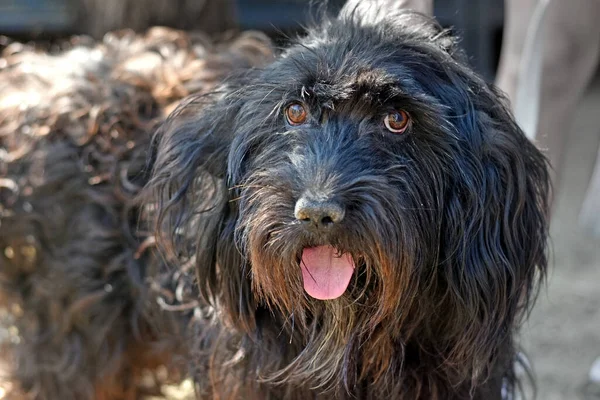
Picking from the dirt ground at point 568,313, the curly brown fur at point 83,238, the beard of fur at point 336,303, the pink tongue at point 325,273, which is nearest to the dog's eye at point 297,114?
the beard of fur at point 336,303

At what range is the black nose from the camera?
6.68ft

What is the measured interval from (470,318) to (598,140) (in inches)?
200

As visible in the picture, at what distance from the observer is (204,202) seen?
8.46ft

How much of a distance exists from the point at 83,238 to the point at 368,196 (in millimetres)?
1306

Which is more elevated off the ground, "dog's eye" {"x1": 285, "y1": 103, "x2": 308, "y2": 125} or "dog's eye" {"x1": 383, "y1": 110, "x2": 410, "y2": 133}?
"dog's eye" {"x1": 383, "y1": 110, "x2": 410, "y2": 133}

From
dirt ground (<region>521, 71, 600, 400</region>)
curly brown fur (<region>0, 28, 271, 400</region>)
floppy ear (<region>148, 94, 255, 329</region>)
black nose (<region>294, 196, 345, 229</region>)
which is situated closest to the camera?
black nose (<region>294, 196, 345, 229</region>)

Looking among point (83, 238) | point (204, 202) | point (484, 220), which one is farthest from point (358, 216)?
point (83, 238)

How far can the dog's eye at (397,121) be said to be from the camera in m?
2.23

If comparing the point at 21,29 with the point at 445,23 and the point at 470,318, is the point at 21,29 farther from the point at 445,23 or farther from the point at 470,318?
the point at 470,318

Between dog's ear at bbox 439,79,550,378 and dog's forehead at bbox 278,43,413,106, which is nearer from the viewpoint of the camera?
dog's forehead at bbox 278,43,413,106

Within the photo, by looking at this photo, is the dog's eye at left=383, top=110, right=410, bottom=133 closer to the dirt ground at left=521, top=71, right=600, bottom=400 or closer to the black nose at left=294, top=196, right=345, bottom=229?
the black nose at left=294, top=196, right=345, bottom=229

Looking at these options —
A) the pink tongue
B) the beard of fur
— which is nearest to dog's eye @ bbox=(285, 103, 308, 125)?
the beard of fur

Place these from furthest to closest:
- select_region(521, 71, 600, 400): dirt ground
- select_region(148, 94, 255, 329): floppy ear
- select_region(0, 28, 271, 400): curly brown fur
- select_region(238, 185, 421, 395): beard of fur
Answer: select_region(521, 71, 600, 400): dirt ground
select_region(0, 28, 271, 400): curly brown fur
select_region(148, 94, 255, 329): floppy ear
select_region(238, 185, 421, 395): beard of fur

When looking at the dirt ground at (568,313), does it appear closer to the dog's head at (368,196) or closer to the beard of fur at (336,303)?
the dog's head at (368,196)
